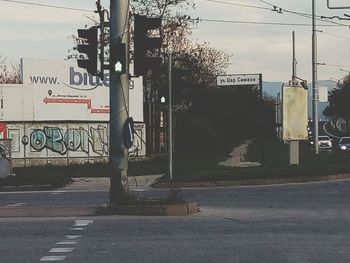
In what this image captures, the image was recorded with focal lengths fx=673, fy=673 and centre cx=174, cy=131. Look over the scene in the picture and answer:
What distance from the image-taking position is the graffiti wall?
1371 inches

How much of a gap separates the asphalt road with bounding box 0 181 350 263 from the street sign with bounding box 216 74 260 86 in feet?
37.5

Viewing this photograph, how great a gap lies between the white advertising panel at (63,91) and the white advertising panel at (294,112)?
1020 centimetres

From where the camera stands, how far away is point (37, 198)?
18.7 m

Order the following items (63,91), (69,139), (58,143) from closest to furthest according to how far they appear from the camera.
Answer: (58,143) < (63,91) < (69,139)

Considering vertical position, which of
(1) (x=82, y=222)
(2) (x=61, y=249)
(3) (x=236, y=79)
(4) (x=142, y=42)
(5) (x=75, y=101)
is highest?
(4) (x=142, y=42)

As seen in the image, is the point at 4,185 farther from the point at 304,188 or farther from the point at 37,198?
the point at 304,188

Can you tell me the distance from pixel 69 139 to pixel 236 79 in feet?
40.4

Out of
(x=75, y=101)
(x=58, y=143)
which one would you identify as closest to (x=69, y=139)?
(x=58, y=143)

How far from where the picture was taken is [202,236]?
10633 mm

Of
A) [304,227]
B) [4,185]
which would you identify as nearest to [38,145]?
[4,185]

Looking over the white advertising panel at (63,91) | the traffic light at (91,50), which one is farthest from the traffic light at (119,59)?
the white advertising panel at (63,91)

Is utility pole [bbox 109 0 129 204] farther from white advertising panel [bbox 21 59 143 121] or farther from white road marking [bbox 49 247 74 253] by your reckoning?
white advertising panel [bbox 21 59 143 121]

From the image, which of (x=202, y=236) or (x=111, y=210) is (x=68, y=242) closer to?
(x=202, y=236)

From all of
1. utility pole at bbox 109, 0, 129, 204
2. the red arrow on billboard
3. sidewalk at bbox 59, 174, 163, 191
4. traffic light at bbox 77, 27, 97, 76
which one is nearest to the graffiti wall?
the red arrow on billboard
